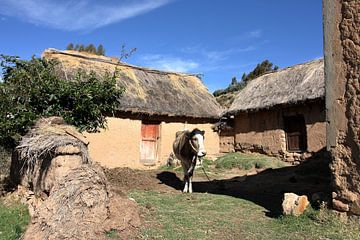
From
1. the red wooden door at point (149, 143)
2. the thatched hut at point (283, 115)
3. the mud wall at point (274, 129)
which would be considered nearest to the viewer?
the mud wall at point (274, 129)

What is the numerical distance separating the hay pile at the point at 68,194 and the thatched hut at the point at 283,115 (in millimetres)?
10099

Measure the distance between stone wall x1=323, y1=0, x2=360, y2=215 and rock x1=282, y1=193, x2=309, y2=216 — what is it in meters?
0.51

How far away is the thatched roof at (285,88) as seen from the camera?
14.3 metres

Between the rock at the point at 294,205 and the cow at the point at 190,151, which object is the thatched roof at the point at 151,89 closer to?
the cow at the point at 190,151

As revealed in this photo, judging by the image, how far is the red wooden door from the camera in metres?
15.4

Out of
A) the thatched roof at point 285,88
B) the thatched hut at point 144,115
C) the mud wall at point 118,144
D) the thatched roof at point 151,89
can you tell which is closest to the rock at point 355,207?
the thatched roof at point 285,88

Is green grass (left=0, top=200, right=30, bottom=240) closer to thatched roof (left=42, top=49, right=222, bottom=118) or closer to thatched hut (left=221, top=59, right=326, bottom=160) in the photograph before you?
thatched roof (left=42, top=49, right=222, bottom=118)

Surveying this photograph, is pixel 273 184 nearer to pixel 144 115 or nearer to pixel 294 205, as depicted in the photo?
pixel 294 205

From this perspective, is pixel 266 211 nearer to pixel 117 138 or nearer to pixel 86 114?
pixel 86 114

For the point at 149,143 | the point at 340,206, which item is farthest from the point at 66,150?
the point at 149,143

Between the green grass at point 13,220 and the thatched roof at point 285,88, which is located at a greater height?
the thatched roof at point 285,88

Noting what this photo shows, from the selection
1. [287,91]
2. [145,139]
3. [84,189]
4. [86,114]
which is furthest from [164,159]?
[84,189]

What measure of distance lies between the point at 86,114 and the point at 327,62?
5586 mm

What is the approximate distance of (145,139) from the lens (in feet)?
50.6
